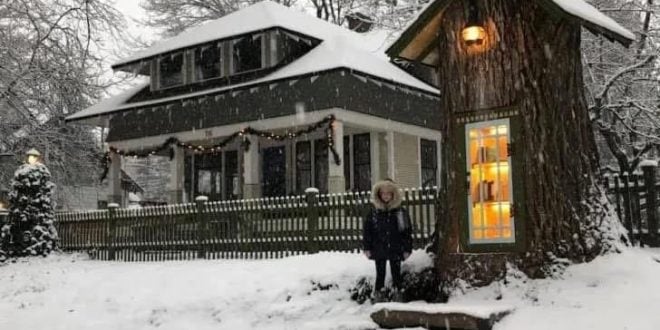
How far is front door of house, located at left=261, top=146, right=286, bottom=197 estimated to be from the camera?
22.5 metres

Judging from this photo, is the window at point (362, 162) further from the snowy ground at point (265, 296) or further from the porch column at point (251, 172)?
the snowy ground at point (265, 296)

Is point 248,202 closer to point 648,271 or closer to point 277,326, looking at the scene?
point 277,326

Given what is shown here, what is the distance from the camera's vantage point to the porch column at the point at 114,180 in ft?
78.0

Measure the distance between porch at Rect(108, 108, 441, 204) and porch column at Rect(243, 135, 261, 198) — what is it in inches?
1.1

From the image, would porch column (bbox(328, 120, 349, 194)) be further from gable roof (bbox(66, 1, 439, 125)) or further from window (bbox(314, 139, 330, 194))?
window (bbox(314, 139, 330, 194))

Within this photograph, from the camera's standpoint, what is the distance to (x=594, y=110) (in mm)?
18562

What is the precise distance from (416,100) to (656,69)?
22.8ft

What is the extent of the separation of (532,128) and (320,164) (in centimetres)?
1319

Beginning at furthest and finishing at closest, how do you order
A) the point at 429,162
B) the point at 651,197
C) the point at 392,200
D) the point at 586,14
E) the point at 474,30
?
the point at 429,162 < the point at 651,197 < the point at 392,200 < the point at 474,30 < the point at 586,14

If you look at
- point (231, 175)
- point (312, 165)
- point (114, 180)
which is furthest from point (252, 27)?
point (114, 180)

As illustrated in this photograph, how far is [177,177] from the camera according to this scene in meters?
23.0

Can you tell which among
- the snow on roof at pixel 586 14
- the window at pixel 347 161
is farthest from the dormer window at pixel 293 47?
the snow on roof at pixel 586 14

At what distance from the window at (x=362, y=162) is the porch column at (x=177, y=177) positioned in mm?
5967

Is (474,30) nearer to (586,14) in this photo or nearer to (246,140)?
(586,14)
